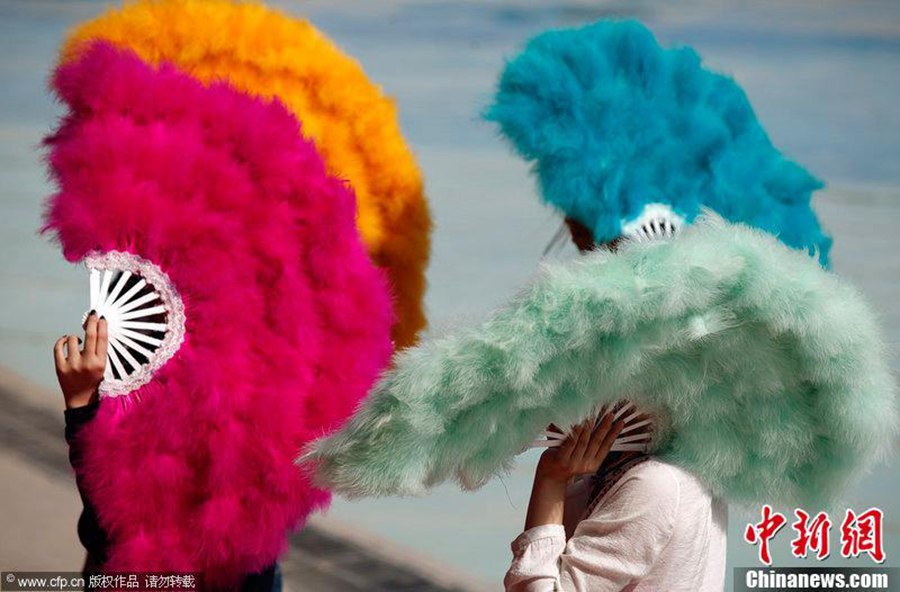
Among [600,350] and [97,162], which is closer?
[600,350]

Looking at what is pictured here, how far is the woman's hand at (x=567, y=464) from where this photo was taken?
1655mm

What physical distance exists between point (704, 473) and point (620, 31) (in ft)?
3.66

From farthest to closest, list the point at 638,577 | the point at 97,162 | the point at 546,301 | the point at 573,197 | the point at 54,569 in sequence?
1. the point at 54,569
2. the point at 573,197
3. the point at 97,162
4. the point at 638,577
5. the point at 546,301

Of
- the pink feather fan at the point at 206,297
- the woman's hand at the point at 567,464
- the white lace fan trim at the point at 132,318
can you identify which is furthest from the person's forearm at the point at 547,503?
the white lace fan trim at the point at 132,318

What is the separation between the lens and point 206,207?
6.65ft

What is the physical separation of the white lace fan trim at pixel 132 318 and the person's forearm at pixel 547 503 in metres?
0.68

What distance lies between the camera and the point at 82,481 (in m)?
2.00

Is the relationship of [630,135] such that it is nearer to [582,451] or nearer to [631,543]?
[582,451]

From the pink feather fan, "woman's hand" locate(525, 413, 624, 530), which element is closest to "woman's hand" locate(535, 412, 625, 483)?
"woman's hand" locate(525, 413, 624, 530)

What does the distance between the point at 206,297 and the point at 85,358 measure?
212 mm

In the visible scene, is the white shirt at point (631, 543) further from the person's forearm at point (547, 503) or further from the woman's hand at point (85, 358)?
the woman's hand at point (85, 358)

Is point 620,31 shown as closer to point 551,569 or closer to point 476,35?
point 551,569

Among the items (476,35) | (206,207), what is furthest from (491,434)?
Answer: (476,35)

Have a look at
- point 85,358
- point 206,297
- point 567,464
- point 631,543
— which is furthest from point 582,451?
point 85,358
